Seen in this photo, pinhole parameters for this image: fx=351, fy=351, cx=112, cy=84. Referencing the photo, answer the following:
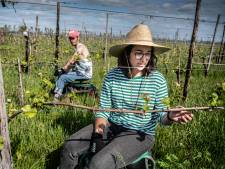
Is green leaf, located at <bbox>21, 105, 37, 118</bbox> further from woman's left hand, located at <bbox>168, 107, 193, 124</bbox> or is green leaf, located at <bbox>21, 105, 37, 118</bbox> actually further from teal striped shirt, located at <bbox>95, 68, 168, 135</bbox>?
woman's left hand, located at <bbox>168, 107, 193, 124</bbox>

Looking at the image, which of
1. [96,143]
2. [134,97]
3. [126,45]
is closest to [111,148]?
[96,143]

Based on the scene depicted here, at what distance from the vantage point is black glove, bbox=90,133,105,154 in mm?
2842

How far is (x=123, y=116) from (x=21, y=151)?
1123 mm

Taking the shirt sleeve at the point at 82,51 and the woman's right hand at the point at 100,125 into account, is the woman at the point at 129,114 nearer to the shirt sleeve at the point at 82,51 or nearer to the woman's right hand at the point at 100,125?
the woman's right hand at the point at 100,125

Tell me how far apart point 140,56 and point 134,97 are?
36cm

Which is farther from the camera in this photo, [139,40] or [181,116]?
[139,40]

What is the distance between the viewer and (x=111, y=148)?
2.73m

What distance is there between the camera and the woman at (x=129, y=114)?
2.81 metres

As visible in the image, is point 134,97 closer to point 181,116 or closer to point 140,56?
point 140,56

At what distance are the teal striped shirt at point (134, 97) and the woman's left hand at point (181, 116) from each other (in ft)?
0.74

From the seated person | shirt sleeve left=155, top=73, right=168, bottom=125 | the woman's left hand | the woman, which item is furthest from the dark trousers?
the seated person

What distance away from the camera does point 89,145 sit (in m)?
2.95

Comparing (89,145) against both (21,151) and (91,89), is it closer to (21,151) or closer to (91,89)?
(21,151)

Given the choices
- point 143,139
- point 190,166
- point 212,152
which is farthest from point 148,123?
point 212,152
